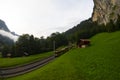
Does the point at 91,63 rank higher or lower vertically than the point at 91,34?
lower

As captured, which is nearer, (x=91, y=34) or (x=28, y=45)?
(x=28, y=45)

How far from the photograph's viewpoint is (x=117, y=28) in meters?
145

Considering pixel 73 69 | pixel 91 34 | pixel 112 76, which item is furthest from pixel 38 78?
pixel 91 34

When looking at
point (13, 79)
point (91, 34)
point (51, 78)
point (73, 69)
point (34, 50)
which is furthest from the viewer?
point (91, 34)

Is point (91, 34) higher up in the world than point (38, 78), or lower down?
higher up

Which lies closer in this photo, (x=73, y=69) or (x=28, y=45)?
(x=73, y=69)

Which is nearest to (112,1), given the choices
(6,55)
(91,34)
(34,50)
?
(91,34)

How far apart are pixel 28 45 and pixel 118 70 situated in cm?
12285

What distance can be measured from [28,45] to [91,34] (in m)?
47.7

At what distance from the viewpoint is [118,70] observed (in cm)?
4156

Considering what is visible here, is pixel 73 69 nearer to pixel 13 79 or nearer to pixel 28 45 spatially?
pixel 13 79

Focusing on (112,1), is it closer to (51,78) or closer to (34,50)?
(34,50)

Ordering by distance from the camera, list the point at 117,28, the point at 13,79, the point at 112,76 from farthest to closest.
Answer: the point at 117,28
the point at 13,79
the point at 112,76

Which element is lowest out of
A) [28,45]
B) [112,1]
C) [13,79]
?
[13,79]
